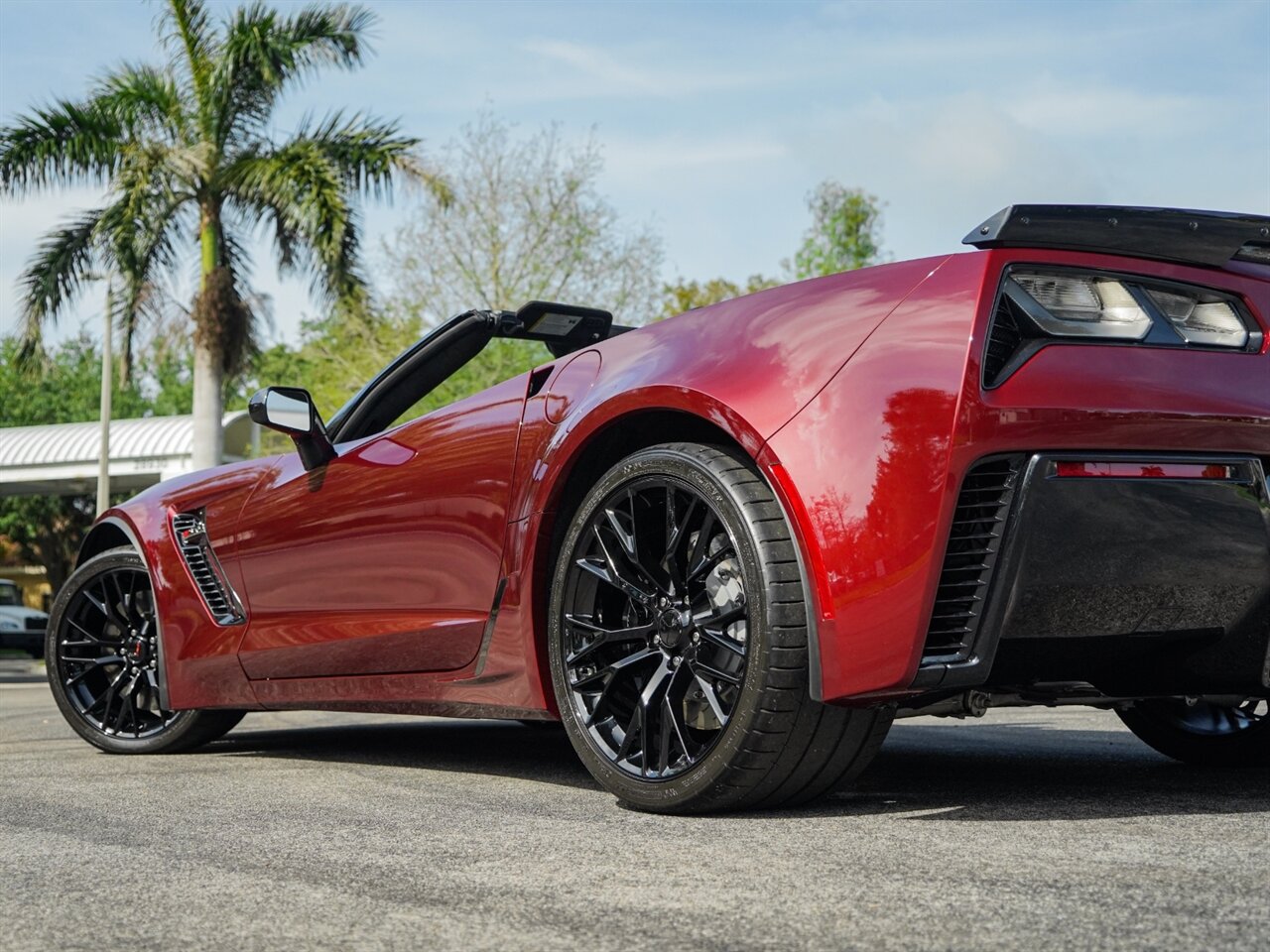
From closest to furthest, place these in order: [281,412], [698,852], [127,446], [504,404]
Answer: [698,852] → [504,404] → [281,412] → [127,446]

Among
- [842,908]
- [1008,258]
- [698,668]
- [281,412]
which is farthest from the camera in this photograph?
[281,412]

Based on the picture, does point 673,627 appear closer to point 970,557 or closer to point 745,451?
point 745,451

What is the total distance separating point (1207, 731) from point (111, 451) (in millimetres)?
30055

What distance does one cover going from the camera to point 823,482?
3.06m

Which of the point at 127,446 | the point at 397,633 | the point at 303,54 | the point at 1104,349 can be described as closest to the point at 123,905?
the point at 397,633

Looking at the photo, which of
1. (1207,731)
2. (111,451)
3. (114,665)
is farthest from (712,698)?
(111,451)

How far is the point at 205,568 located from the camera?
16.9ft

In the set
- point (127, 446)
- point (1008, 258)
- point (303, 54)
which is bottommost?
point (127, 446)

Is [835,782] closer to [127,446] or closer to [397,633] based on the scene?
[397,633]

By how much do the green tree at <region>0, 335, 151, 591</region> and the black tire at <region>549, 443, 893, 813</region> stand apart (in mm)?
49721

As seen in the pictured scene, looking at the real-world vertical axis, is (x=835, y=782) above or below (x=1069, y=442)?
below

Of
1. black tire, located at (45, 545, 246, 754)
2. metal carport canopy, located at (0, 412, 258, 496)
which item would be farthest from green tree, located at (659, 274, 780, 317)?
black tire, located at (45, 545, 246, 754)

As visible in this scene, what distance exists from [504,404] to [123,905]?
73.0 inches

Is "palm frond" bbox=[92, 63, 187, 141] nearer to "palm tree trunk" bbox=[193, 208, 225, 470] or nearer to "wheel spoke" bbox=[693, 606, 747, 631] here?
"palm tree trunk" bbox=[193, 208, 225, 470]
